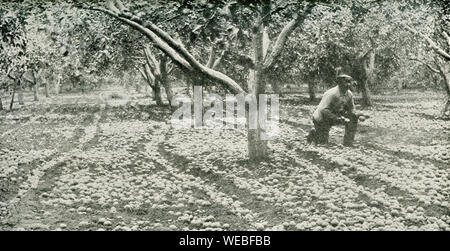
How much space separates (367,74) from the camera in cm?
883

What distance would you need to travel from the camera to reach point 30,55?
9.36 metres

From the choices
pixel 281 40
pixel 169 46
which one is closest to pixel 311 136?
pixel 281 40

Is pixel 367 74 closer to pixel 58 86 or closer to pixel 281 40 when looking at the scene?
pixel 281 40

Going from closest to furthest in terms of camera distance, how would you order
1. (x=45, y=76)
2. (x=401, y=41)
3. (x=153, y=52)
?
(x=401, y=41) < (x=45, y=76) < (x=153, y=52)

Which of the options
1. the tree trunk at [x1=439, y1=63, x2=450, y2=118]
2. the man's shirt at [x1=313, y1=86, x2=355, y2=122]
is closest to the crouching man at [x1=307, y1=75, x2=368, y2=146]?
the man's shirt at [x1=313, y1=86, x2=355, y2=122]

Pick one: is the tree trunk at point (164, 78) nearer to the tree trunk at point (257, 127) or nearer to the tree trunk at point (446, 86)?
the tree trunk at point (257, 127)

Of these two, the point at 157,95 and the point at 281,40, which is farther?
the point at 157,95

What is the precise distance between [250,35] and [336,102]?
221 cm

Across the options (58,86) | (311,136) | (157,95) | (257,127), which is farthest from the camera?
(157,95)

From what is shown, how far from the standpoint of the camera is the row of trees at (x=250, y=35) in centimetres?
676

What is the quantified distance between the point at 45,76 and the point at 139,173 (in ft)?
25.2
